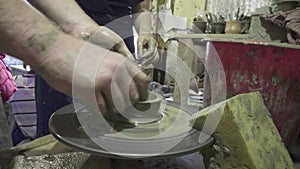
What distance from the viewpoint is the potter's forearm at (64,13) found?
2.98 ft

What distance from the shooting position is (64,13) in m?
0.94

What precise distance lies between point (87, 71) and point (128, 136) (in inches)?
8.4

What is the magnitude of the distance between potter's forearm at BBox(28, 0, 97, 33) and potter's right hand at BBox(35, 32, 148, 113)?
305 millimetres

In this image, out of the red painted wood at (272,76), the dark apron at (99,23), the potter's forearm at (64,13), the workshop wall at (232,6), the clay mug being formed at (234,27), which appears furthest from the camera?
the workshop wall at (232,6)

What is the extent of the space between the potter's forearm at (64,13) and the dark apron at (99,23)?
0.35 metres

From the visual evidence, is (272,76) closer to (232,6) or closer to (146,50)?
(146,50)

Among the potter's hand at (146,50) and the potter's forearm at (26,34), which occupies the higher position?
the potter's forearm at (26,34)

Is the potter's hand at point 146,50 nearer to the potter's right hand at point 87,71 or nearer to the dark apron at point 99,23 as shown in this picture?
the dark apron at point 99,23

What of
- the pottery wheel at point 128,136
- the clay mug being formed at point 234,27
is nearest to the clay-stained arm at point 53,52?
the pottery wheel at point 128,136

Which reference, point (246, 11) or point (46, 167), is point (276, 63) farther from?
point (246, 11)

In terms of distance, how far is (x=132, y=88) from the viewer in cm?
68

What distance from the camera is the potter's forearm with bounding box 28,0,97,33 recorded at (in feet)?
2.98

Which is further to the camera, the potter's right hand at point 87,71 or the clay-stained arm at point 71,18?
the clay-stained arm at point 71,18

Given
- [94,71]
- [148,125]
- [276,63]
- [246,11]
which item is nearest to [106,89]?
[94,71]
